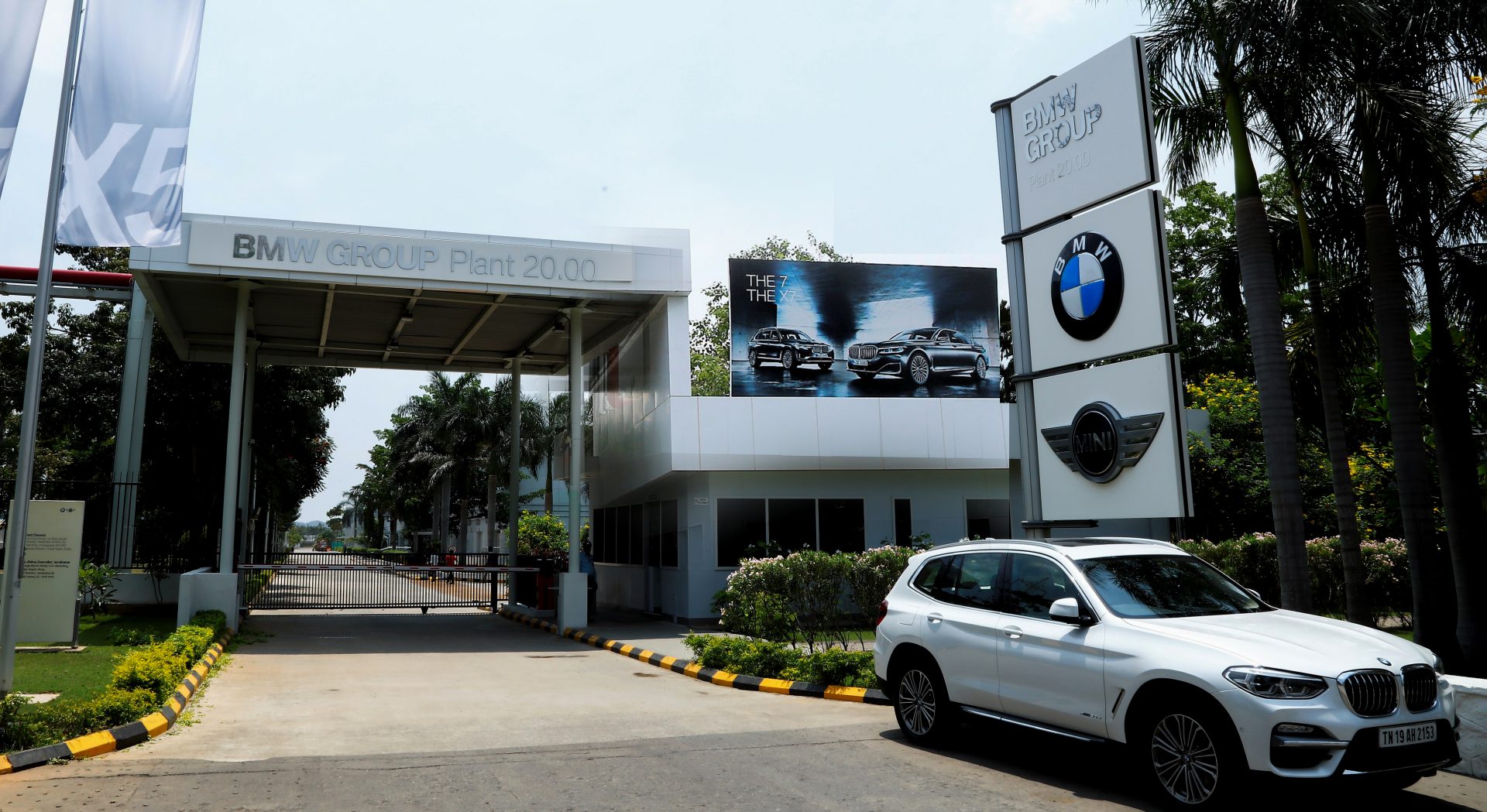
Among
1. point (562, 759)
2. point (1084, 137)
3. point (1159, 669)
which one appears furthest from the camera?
point (1084, 137)

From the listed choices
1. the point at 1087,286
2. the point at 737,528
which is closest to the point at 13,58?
the point at 1087,286

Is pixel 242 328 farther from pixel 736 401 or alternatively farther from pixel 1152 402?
pixel 1152 402

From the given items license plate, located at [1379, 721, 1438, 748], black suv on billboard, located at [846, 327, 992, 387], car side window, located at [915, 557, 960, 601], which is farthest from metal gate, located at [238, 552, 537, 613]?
license plate, located at [1379, 721, 1438, 748]

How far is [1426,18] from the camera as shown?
11750 millimetres

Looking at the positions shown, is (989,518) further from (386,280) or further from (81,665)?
(81,665)

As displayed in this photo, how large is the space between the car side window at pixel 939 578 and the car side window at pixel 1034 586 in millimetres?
660

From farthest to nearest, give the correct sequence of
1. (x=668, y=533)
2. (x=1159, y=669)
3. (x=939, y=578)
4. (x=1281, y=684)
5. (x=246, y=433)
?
(x=246, y=433), (x=668, y=533), (x=939, y=578), (x=1159, y=669), (x=1281, y=684)

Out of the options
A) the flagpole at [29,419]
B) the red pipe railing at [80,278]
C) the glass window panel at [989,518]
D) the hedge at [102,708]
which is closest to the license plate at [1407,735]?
the hedge at [102,708]

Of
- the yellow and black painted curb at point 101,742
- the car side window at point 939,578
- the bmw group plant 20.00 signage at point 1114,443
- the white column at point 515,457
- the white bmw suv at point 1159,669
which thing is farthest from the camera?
the white column at point 515,457

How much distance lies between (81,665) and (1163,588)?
503 inches

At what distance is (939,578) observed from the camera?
8.64 m

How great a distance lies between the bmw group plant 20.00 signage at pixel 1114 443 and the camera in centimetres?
969

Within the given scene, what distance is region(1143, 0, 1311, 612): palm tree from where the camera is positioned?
34.7ft

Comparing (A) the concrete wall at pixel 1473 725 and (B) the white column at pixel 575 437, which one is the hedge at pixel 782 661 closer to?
(A) the concrete wall at pixel 1473 725
